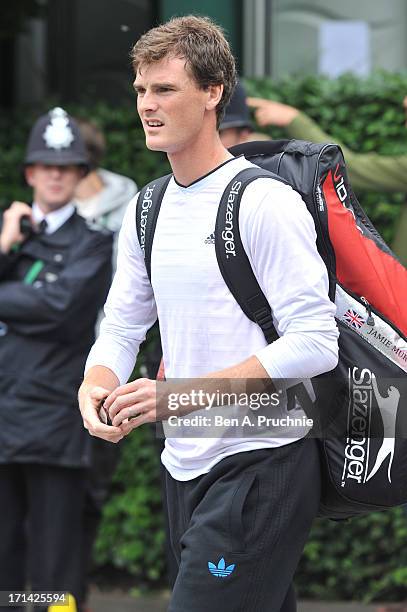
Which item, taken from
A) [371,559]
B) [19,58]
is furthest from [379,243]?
[19,58]

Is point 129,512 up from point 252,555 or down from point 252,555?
down

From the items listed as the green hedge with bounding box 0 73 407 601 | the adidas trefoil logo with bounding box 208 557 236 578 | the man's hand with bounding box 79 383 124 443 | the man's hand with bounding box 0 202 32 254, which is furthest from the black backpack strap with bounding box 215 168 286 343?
the green hedge with bounding box 0 73 407 601

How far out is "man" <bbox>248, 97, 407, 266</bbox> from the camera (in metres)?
4.59

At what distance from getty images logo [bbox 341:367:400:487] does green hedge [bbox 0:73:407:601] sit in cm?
265

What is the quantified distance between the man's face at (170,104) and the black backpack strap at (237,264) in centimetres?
20

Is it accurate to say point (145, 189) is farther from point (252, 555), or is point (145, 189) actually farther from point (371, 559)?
point (371, 559)

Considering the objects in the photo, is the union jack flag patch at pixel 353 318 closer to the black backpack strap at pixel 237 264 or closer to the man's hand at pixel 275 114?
the black backpack strap at pixel 237 264

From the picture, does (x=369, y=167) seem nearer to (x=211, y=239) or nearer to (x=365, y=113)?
(x=365, y=113)

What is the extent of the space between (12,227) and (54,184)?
0.30 meters

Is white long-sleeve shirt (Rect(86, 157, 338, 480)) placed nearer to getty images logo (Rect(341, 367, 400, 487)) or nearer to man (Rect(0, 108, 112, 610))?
getty images logo (Rect(341, 367, 400, 487))

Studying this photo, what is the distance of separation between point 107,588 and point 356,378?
12.0 feet

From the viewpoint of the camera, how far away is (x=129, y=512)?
6117mm

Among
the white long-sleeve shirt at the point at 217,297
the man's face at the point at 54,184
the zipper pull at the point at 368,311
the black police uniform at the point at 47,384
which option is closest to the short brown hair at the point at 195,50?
the white long-sleeve shirt at the point at 217,297

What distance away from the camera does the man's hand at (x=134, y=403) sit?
2.83m
